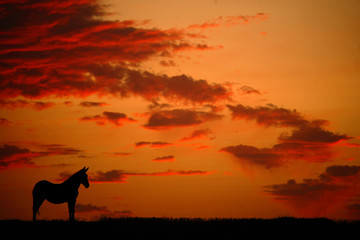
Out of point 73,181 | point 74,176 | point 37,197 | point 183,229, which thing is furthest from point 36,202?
point 183,229

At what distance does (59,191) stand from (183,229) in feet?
26.5

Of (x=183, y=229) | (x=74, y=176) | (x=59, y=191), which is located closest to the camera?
(x=183, y=229)

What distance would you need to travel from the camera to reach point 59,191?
91.1 ft

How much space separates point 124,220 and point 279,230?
8980mm

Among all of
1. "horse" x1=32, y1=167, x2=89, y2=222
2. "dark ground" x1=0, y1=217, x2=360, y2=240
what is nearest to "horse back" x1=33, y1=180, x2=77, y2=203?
"horse" x1=32, y1=167, x2=89, y2=222

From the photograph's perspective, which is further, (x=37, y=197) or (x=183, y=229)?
(x=37, y=197)

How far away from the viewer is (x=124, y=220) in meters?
28.0

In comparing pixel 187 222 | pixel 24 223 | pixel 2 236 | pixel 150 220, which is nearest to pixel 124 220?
pixel 150 220

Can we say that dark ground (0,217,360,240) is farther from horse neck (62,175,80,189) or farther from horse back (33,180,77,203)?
horse neck (62,175,80,189)

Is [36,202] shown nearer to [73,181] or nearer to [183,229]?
[73,181]

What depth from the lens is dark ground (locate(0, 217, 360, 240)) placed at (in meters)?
22.3

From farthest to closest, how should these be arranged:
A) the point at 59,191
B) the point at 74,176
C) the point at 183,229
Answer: the point at 74,176 → the point at 59,191 → the point at 183,229

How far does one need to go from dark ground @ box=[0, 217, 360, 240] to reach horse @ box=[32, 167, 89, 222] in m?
1.18

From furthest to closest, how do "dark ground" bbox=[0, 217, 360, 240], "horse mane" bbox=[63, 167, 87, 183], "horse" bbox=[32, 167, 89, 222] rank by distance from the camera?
"horse mane" bbox=[63, 167, 87, 183], "horse" bbox=[32, 167, 89, 222], "dark ground" bbox=[0, 217, 360, 240]
